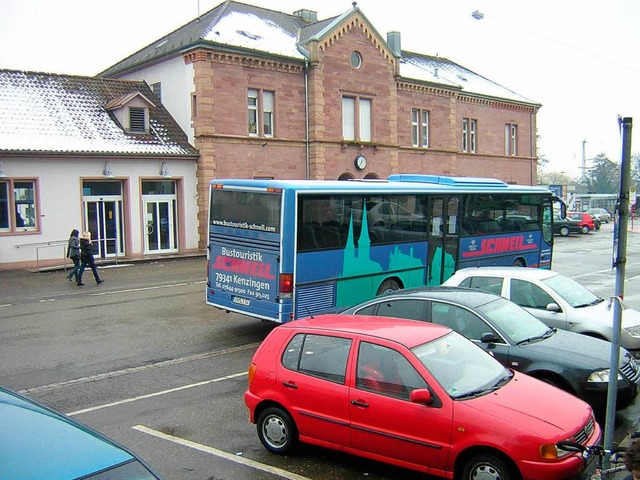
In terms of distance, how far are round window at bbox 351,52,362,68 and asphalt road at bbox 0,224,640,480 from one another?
57.2 feet

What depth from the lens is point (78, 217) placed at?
25531mm

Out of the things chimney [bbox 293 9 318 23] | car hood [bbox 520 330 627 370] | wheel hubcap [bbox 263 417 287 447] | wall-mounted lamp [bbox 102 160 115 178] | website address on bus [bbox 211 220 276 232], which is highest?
chimney [bbox 293 9 318 23]

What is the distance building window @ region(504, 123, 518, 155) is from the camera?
47031 mm

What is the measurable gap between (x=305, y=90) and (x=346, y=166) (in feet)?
14.9

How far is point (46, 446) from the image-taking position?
11.1 feet

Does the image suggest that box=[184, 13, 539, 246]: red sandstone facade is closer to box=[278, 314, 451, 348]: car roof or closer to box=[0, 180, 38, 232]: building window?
box=[0, 180, 38, 232]: building window

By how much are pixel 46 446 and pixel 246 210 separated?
376 inches

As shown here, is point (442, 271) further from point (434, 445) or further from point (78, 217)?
point (78, 217)

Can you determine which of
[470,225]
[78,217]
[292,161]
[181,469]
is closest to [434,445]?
[181,469]

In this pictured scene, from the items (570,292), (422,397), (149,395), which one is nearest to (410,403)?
(422,397)

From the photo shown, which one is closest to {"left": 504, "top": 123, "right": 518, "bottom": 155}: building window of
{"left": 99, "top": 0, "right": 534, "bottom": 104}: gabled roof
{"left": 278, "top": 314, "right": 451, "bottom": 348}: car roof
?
{"left": 99, "top": 0, "right": 534, "bottom": 104}: gabled roof

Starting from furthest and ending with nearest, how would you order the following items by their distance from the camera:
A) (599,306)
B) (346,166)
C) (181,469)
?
(346,166) < (599,306) < (181,469)

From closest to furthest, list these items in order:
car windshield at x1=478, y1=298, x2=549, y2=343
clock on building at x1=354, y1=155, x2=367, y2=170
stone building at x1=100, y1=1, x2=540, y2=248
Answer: car windshield at x1=478, y1=298, x2=549, y2=343 < stone building at x1=100, y1=1, x2=540, y2=248 < clock on building at x1=354, y1=155, x2=367, y2=170

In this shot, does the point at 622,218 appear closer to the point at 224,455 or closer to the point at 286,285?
the point at 224,455
